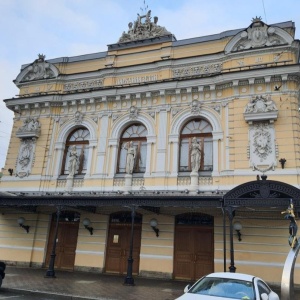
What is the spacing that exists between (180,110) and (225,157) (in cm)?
342

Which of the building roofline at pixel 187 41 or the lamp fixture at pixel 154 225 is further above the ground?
the building roofline at pixel 187 41

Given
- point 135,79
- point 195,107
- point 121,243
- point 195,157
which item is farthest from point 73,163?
point 195,107

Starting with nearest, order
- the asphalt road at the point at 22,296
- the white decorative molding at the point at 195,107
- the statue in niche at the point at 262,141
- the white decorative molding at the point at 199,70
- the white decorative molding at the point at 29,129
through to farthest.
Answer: the asphalt road at the point at 22,296 → the statue in niche at the point at 262,141 → the white decorative molding at the point at 195,107 → the white decorative molding at the point at 199,70 → the white decorative molding at the point at 29,129

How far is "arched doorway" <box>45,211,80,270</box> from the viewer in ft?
54.8

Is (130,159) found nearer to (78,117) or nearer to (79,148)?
(79,148)

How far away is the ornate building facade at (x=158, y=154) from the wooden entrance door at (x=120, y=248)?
0.06 meters

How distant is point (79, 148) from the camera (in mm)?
18297

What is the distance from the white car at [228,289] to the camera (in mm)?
6258

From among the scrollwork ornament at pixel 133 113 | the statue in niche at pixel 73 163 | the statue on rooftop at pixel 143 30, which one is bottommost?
the statue in niche at pixel 73 163

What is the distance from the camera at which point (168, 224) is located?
49.9 ft

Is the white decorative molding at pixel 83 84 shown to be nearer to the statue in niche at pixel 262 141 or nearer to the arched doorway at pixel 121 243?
the arched doorway at pixel 121 243

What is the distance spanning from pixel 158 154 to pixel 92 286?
6859mm

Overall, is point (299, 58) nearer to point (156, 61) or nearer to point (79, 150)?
point (156, 61)

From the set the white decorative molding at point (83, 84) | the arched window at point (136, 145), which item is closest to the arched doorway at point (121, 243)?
the arched window at point (136, 145)
